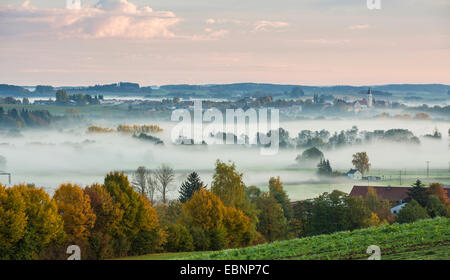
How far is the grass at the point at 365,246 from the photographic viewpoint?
20.2 m

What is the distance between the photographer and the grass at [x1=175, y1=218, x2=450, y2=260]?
20203mm

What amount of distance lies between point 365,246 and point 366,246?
1.3 inches

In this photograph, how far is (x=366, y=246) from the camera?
2239 centimetres

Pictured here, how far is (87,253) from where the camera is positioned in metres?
33.6

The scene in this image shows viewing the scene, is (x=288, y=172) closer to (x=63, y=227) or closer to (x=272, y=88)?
(x=272, y=88)

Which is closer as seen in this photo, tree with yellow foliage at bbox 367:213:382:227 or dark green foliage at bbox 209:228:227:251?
dark green foliage at bbox 209:228:227:251

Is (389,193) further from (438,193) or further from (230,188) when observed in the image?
(230,188)

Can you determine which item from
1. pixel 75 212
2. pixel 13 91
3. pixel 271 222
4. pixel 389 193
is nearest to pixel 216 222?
pixel 75 212

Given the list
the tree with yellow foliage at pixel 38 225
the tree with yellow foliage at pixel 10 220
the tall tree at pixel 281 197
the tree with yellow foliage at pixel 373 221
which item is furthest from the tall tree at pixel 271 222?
the tree with yellow foliage at pixel 10 220

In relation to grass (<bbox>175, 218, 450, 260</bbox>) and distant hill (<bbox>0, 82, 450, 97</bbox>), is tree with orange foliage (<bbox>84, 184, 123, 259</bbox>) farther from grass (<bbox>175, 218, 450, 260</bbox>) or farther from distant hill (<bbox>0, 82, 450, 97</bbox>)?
distant hill (<bbox>0, 82, 450, 97</bbox>)

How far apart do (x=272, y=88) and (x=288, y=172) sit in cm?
1914

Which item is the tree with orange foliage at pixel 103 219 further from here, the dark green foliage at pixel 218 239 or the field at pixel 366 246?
the field at pixel 366 246

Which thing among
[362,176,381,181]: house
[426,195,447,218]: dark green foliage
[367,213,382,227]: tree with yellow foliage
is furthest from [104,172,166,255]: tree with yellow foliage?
[362,176,381,181]: house

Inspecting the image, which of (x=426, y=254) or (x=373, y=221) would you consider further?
(x=373, y=221)
